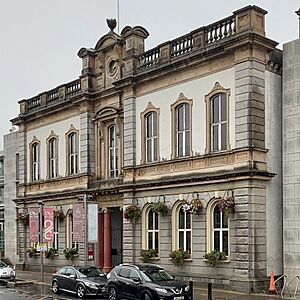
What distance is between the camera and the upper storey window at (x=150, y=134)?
32.0m

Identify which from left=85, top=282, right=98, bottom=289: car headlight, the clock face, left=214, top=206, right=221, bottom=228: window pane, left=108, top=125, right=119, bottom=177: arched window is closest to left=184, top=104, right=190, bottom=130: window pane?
left=214, top=206, right=221, bottom=228: window pane

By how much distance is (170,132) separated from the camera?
30797mm

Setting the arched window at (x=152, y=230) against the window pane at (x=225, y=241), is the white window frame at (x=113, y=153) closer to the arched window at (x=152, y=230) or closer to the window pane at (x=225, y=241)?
the arched window at (x=152, y=230)

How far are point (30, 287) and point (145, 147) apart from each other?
943cm

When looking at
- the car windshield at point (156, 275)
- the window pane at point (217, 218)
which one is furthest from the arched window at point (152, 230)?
the car windshield at point (156, 275)

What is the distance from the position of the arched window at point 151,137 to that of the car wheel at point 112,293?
29.3 ft

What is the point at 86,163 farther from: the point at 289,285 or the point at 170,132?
the point at 289,285

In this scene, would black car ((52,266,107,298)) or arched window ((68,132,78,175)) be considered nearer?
black car ((52,266,107,298))

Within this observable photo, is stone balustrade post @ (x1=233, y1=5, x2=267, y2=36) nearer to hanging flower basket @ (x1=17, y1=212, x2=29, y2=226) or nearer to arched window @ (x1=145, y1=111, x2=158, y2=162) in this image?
arched window @ (x1=145, y1=111, x2=158, y2=162)

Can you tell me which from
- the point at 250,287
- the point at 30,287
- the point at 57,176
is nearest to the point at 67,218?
the point at 57,176

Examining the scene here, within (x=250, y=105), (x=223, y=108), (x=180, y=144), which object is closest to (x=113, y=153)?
(x=180, y=144)

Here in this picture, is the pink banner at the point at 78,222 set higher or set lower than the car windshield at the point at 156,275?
higher

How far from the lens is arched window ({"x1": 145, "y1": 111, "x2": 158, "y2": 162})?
32062 millimetres

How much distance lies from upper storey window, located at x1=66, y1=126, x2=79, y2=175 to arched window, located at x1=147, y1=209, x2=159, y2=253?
8451 mm
